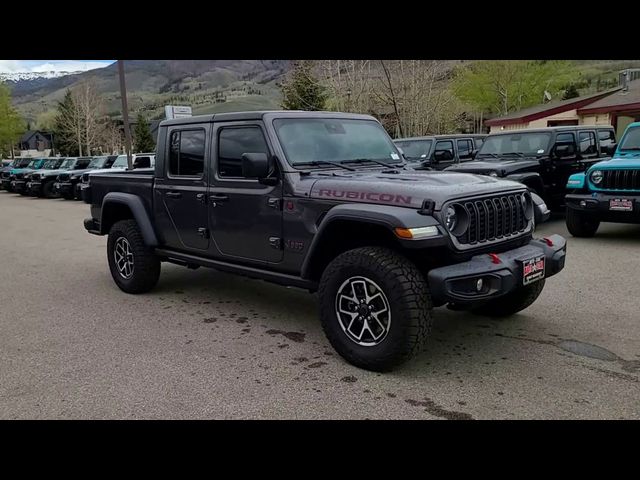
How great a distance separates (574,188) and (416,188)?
626 cm

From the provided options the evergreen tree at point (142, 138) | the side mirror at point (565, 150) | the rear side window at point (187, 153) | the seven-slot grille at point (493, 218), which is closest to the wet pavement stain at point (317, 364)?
the seven-slot grille at point (493, 218)

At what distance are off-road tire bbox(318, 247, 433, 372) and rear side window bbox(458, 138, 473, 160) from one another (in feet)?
34.1

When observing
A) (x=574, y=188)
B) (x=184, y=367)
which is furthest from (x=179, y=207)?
(x=574, y=188)

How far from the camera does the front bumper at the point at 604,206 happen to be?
8.34 m

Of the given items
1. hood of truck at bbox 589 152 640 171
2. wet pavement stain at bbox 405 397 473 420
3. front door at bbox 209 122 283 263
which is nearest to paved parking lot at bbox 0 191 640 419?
wet pavement stain at bbox 405 397 473 420

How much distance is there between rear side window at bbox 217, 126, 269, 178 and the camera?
16.5ft

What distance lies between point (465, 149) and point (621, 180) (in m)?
5.61

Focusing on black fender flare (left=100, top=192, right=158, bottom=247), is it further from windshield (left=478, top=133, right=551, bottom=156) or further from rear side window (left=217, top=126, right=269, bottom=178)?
windshield (left=478, top=133, right=551, bottom=156)

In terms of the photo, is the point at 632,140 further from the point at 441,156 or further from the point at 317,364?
the point at 317,364

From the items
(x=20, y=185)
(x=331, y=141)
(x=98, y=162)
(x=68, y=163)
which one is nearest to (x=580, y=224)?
(x=331, y=141)

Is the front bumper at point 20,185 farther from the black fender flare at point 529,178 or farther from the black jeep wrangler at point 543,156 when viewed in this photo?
the black fender flare at point 529,178

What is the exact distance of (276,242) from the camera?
15.8 ft
